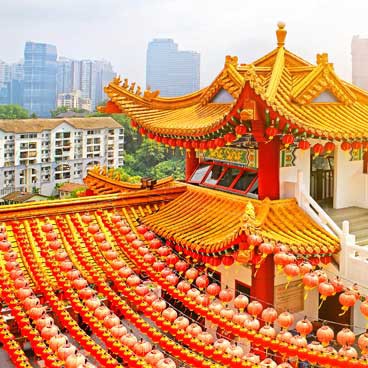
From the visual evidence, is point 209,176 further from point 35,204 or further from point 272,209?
point 35,204

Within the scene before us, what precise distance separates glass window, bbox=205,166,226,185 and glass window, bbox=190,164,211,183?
219 mm

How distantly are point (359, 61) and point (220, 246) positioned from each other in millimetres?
37426

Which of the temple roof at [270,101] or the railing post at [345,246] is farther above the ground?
the temple roof at [270,101]

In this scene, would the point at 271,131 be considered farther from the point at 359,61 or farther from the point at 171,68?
the point at 171,68

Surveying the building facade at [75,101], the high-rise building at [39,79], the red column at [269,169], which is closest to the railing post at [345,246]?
the red column at [269,169]

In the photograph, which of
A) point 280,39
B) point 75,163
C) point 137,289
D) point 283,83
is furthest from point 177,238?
point 75,163

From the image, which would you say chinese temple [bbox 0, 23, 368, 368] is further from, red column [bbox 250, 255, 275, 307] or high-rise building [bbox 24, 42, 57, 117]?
high-rise building [bbox 24, 42, 57, 117]

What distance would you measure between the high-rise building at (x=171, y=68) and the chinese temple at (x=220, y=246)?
10926 cm

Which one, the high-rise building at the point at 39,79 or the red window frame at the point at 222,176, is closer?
the red window frame at the point at 222,176

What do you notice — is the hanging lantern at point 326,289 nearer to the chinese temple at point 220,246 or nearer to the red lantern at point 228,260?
the chinese temple at point 220,246

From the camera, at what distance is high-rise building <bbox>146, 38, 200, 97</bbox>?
398 feet

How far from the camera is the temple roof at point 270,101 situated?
26.1 ft

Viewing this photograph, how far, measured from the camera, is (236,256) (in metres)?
7.65

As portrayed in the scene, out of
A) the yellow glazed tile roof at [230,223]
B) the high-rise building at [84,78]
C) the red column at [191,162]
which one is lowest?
the yellow glazed tile roof at [230,223]
